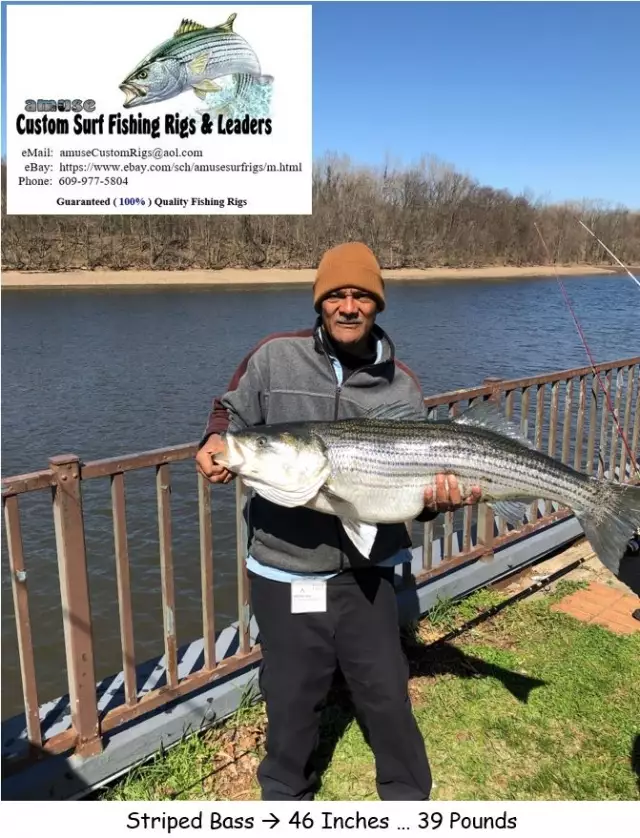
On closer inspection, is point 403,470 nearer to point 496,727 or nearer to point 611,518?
point 611,518

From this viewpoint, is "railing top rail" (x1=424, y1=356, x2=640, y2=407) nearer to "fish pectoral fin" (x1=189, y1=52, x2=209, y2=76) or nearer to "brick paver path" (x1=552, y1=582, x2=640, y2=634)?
"brick paver path" (x1=552, y1=582, x2=640, y2=634)

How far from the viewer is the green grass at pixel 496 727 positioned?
10.9 feet

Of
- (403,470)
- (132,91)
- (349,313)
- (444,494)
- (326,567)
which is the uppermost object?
(132,91)

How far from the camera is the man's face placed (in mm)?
2836

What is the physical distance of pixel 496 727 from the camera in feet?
12.3

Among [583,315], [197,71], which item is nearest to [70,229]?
[583,315]

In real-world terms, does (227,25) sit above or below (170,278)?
below

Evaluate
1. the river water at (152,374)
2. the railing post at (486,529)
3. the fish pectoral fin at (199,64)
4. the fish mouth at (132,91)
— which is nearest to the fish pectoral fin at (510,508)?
the railing post at (486,529)

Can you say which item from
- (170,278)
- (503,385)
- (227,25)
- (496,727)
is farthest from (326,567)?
(170,278)

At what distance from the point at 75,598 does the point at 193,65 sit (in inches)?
442

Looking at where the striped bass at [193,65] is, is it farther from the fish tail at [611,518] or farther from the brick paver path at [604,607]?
the fish tail at [611,518]

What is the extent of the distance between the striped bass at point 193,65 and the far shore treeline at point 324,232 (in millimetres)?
37976

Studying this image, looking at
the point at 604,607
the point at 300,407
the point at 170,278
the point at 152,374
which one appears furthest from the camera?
the point at 170,278

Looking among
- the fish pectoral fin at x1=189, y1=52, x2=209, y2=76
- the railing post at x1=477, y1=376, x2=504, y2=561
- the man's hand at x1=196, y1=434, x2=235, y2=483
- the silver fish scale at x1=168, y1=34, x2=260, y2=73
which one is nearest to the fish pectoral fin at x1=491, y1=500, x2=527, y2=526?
the man's hand at x1=196, y1=434, x2=235, y2=483
